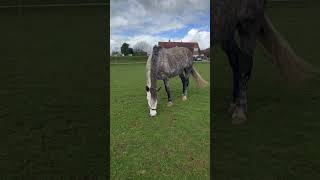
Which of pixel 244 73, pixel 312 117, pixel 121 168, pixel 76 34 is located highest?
pixel 76 34

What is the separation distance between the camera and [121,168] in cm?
380

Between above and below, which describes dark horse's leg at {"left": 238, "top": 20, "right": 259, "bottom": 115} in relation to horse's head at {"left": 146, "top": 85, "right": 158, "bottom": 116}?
above

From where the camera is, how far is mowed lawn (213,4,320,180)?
3.71 m

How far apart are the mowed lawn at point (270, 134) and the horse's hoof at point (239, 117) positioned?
3.5 inches

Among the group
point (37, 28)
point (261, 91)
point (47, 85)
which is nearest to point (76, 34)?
point (37, 28)

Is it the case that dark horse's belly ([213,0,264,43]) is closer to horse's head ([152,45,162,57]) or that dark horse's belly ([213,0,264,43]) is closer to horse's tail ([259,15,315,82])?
horse's tail ([259,15,315,82])

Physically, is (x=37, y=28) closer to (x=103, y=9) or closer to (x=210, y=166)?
(x=103, y=9)

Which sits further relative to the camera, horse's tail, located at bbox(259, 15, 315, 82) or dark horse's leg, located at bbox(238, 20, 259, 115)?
horse's tail, located at bbox(259, 15, 315, 82)

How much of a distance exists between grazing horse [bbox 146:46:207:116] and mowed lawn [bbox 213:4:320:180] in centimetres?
75

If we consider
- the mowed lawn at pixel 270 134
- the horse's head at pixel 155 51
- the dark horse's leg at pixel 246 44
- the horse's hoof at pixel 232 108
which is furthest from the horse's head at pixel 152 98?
the dark horse's leg at pixel 246 44

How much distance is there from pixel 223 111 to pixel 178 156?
1964 millimetres

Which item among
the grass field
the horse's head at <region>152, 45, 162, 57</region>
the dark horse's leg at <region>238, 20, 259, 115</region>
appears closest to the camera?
the grass field

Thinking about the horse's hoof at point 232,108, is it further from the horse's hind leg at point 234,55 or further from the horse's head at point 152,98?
the horse's head at point 152,98

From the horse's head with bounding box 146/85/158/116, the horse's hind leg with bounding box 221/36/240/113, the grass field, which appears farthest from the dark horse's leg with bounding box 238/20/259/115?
the grass field
